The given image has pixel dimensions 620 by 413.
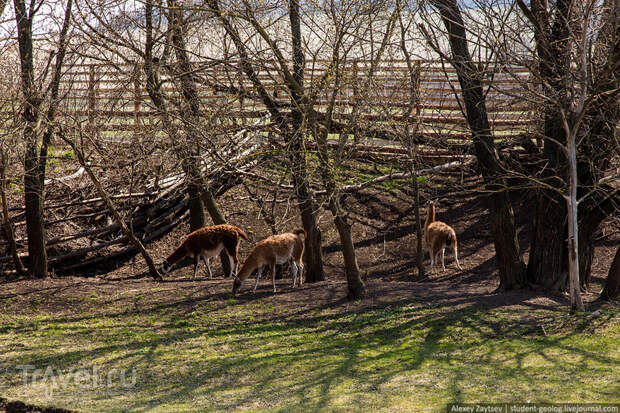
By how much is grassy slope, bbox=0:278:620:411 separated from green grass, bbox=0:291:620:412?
0.08 feet

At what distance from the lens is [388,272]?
17.7 metres

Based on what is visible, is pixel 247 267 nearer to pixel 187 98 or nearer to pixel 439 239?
pixel 187 98

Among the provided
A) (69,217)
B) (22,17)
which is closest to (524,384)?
(22,17)

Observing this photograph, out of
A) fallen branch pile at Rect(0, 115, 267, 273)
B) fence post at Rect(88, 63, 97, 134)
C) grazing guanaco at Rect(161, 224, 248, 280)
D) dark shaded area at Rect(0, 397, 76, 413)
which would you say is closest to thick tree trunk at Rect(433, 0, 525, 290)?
grazing guanaco at Rect(161, 224, 248, 280)

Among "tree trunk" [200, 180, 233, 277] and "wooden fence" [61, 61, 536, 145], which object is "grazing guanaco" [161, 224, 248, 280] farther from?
"wooden fence" [61, 61, 536, 145]

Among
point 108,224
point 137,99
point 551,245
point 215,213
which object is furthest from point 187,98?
point 108,224

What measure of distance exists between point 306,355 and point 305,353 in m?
0.12

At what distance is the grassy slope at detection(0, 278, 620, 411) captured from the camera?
764 cm

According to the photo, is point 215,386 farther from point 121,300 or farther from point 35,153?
point 35,153

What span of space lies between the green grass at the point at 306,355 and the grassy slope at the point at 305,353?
24 millimetres

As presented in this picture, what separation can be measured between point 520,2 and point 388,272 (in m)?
8.65

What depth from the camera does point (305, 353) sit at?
9.56 meters

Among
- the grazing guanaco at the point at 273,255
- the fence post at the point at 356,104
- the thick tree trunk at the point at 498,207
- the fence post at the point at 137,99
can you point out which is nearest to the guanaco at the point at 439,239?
the thick tree trunk at the point at 498,207

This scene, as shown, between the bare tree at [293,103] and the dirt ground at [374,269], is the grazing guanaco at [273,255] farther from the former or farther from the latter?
the bare tree at [293,103]
